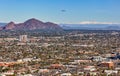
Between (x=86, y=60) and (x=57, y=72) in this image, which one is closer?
(x=57, y=72)

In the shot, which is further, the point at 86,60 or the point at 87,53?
the point at 87,53

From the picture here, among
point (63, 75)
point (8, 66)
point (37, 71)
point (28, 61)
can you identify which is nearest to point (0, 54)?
point (28, 61)

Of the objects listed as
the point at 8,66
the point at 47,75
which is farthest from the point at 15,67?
the point at 47,75

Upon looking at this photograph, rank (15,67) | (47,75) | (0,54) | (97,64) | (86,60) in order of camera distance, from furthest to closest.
→ (0,54) < (86,60) < (97,64) < (15,67) < (47,75)

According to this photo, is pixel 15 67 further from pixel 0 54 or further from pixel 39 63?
pixel 0 54

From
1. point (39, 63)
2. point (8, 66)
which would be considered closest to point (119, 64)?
point (39, 63)

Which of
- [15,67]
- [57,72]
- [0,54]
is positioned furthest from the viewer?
[0,54]

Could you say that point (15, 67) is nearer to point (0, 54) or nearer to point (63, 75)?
point (63, 75)

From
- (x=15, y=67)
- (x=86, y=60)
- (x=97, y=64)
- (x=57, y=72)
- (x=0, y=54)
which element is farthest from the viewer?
(x=0, y=54)
